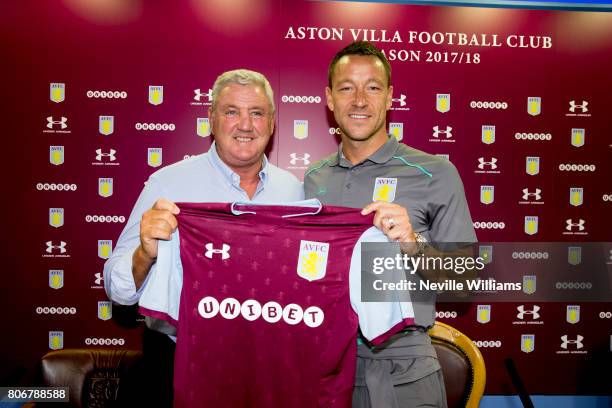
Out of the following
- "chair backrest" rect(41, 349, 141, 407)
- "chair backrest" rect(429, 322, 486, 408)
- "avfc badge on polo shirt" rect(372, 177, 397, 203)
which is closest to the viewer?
"avfc badge on polo shirt" rect(372, 177, 397, 203)

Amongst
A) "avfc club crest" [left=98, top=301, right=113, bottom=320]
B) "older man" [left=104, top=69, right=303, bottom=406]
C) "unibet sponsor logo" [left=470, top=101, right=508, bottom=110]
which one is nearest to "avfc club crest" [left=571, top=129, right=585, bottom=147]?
"unibet sponsor logo" [left=470, top=101, right=508, bottom=110]

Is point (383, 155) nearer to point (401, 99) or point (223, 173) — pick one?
point (223, 173)

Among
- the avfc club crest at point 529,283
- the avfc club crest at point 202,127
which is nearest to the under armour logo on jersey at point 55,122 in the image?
the avfc club crest at point 202,127

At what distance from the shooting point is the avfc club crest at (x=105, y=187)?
3.83 m

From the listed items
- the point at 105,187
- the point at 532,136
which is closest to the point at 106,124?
the point at 105,187

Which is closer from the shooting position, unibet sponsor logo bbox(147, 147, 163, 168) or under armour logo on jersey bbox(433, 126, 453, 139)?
unibet sponsor logo bbox(147, 147, 163, 168)

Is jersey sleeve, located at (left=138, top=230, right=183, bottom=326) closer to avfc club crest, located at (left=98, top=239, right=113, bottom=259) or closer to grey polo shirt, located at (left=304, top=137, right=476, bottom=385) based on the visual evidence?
grey polo shirt, located at (left=304, top=137, right=476, bottom=385)

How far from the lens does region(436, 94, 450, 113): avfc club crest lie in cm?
395

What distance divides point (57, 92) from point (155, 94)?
75 centimetres

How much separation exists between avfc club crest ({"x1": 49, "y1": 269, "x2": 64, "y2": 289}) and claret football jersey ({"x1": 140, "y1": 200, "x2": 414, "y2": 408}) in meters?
2.45

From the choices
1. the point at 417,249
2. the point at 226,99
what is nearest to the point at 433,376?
the point at 417,249

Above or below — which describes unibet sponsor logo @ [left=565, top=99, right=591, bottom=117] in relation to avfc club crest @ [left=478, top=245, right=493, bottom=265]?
above

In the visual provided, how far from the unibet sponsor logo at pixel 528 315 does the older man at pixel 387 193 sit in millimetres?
2321

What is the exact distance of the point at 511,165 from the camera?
398 centimetres
